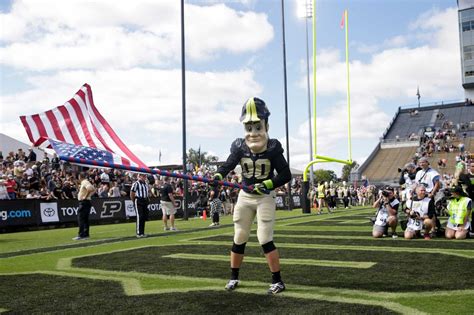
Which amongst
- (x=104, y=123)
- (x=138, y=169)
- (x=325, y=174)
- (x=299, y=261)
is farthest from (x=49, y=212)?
(x=325, y=174)

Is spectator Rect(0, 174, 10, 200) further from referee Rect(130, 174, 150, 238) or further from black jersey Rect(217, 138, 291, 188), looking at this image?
black jersey Rect(217, 138, 291, 188)

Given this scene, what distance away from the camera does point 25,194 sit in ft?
56.0

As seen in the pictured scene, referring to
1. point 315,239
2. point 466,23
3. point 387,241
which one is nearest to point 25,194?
point 315,239

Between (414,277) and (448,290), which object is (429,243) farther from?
(448,290)

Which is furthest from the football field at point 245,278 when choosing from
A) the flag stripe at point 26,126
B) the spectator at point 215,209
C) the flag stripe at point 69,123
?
the flag stripe at point 69,123

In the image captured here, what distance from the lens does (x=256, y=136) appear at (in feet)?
17.1

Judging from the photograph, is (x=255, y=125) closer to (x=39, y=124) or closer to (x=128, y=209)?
(x=39, y=124)

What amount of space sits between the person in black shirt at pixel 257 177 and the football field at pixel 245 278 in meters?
0.46

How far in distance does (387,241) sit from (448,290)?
181 inches

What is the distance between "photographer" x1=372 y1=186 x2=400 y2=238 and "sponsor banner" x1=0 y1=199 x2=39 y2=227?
1125 cm

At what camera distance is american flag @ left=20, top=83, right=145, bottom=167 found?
15500mm

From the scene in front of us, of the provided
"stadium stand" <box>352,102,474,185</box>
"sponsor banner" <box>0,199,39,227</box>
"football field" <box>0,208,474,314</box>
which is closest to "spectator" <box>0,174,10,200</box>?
"sponsor banner" <box>0,199,39,227</box>

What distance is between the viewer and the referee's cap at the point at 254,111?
5.22 metres

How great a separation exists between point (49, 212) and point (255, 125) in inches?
514
